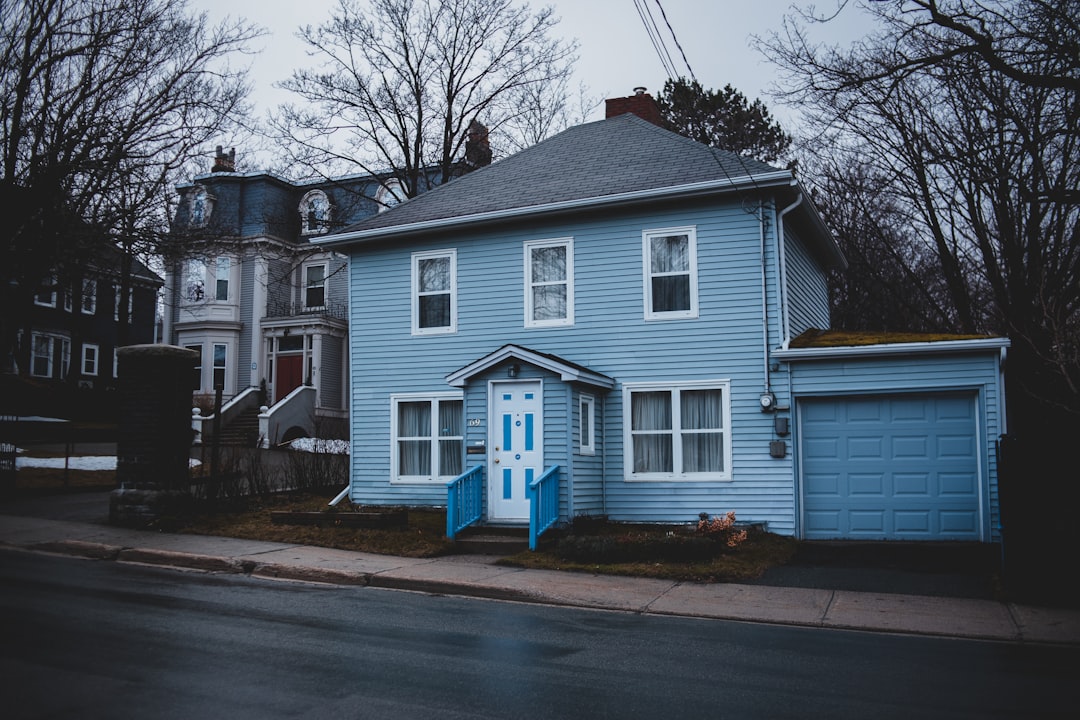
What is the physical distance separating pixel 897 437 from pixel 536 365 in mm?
5947

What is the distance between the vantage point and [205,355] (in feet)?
115

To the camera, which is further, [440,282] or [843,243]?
[843,243]

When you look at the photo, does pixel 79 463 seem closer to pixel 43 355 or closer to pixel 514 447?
pixel 514 447

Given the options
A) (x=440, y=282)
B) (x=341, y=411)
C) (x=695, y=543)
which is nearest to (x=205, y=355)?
(x=341, y=411)

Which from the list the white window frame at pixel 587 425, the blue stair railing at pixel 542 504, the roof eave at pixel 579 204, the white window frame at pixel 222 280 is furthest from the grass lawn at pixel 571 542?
the white window frame at pixel 222 280

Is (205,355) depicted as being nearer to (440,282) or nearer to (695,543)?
(440,282)

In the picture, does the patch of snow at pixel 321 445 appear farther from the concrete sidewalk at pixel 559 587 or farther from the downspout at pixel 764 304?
the downspout at pixel 764 304

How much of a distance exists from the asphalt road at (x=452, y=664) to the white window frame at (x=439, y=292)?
8250 millimetres

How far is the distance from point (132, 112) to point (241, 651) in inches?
568

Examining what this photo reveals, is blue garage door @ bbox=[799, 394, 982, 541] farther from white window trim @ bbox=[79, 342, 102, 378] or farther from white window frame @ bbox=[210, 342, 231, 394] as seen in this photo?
white window trim @ bbox=[79, 342, 102, 378]

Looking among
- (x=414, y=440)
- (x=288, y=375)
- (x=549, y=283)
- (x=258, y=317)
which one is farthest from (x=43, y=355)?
(x=549, y=283)

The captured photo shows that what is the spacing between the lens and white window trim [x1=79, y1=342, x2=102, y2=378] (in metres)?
41.5

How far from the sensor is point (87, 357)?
41.9 metres

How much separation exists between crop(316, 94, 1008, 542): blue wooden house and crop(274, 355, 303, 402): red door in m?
17.0
